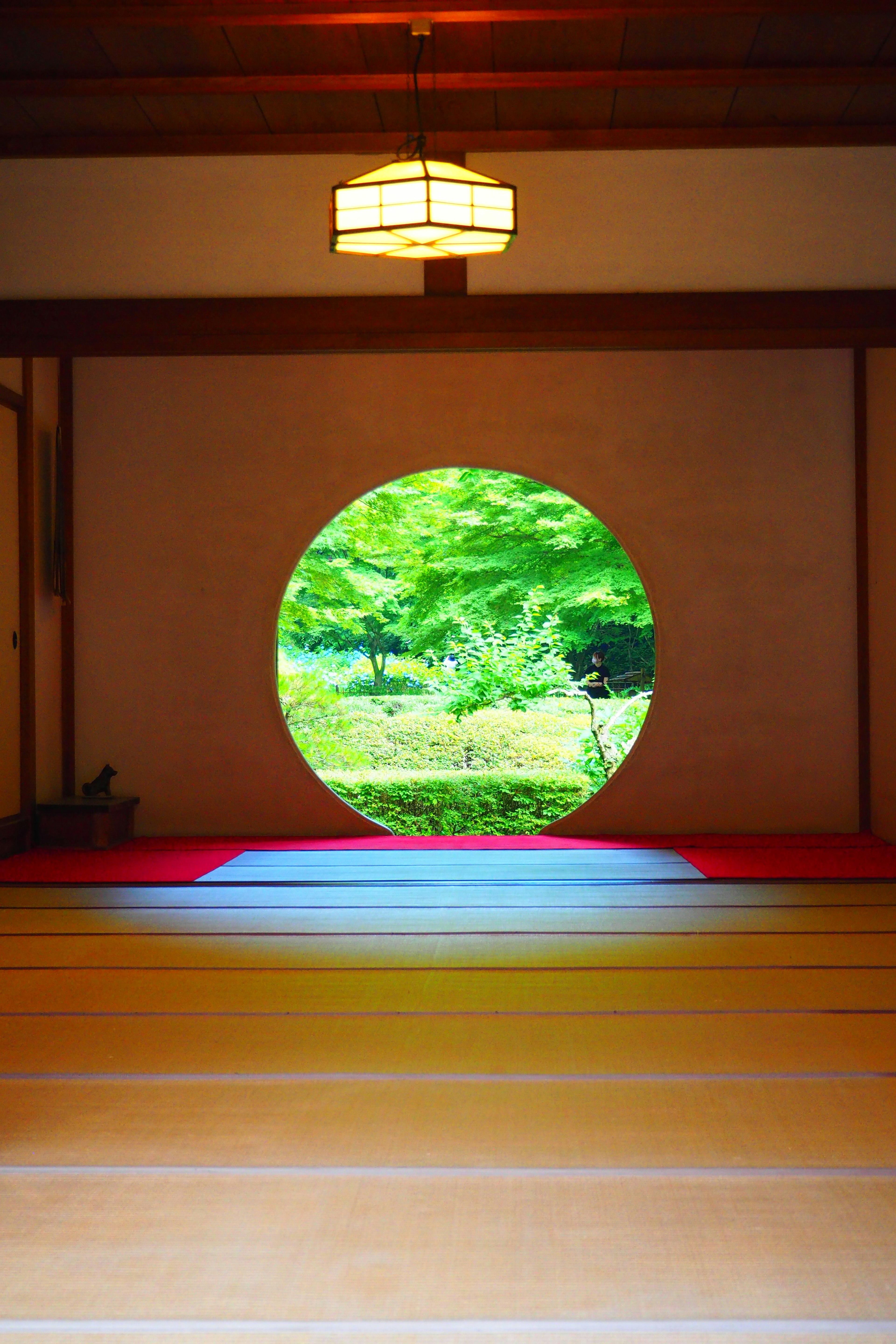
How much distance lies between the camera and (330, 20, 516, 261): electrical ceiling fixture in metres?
3.18

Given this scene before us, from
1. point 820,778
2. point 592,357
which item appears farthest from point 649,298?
point 820,778

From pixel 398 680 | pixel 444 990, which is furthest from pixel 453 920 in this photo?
pixel 398 680

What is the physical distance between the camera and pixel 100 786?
5.57m

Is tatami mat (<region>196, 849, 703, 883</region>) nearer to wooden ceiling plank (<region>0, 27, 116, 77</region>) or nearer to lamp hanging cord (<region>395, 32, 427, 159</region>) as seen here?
lamp hanging cord (<region>395, 32, 427, 159</region>)

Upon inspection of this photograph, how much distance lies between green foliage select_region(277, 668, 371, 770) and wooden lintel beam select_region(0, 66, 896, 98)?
6931 millimetres

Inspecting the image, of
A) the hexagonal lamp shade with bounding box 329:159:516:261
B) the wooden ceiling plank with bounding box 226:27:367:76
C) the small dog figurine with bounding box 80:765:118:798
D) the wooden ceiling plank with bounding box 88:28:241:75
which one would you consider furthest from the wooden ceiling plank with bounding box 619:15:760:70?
the small dog figurine with bounding box 80:765:118:798

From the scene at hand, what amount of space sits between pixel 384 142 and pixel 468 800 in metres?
5.84

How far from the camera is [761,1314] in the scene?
1.50 m

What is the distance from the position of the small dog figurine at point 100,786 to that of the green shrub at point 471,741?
194 inches

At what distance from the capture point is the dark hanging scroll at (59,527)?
565cm

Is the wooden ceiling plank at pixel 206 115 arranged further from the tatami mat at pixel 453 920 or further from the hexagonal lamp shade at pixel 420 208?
the tatami mat at pixel 453 920

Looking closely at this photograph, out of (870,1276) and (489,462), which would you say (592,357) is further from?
(870,1276)

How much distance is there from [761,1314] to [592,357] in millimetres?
4904

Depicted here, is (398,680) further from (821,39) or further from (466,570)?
(821,39)
